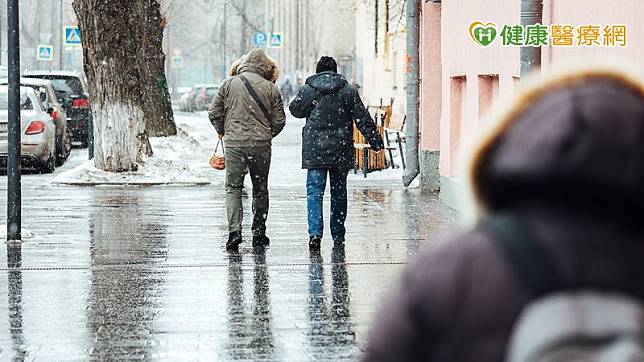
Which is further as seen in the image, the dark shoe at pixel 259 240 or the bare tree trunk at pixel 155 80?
the bare tree trunk at pixel 155 80

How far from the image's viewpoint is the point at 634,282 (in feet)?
7.20

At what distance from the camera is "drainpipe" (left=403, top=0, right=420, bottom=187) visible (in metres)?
18.4

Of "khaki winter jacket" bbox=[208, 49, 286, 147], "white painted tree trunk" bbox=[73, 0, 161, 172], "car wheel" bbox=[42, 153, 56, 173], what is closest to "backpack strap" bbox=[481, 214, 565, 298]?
"khaki winter jacket" bbox=[208, 49, 286, 147]

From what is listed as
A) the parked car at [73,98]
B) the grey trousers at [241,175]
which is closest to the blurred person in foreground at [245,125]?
the grey trousers at [241,175]

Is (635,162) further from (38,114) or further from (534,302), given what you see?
(38,114)

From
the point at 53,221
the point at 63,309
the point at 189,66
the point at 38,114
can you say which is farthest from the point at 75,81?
the point at 189,66

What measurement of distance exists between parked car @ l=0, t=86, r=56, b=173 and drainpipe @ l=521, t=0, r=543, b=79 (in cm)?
1222

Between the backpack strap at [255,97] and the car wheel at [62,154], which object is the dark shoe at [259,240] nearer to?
the backpack strap at [255,97]

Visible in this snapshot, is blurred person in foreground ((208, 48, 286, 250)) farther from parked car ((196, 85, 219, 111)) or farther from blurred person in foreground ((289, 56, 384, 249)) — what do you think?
parked car ((196, 85, 219, 111))

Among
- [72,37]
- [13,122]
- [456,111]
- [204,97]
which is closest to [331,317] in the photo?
[13,122]

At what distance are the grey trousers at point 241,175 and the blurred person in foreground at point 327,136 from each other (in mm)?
351

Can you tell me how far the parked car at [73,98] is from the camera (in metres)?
29.3

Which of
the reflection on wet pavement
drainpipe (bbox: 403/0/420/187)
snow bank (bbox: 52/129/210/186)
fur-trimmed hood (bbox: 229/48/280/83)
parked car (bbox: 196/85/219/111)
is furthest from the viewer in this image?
parked car (bbox: 196/85/219/111)

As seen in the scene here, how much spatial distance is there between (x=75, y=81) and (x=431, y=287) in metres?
28.4
